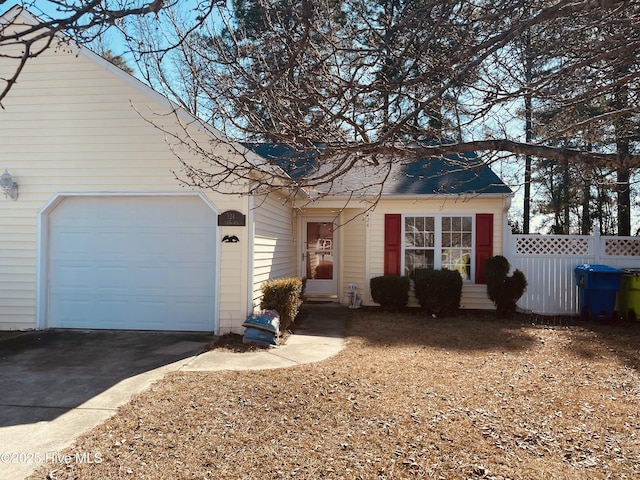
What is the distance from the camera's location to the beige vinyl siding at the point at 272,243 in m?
7.35

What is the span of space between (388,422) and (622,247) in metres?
8.62

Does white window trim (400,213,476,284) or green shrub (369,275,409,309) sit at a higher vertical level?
white window trim (400,213,476,284)

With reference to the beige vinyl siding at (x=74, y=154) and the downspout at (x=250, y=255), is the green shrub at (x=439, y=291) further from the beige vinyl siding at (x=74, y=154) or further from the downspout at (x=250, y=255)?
the beige vinyl siding at (x=74, y=154)

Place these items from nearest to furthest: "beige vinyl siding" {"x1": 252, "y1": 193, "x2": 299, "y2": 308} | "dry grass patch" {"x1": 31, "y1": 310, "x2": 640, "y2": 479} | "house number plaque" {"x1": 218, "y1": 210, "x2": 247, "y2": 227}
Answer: "dry grass patch" {"x1": 31, "y1": 310, "x2": 640, "y2": 479}
"house number plaque" {"x1": 218, "y1": 210, "x2": 247, "y2": 227}
"beige vinyl siding" {"x1": 252, "y1": 193, "x2": 299, "y2": 308}

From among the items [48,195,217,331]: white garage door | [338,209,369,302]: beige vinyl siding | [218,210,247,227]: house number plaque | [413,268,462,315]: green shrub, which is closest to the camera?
[218,210,247,227]: house number plaque

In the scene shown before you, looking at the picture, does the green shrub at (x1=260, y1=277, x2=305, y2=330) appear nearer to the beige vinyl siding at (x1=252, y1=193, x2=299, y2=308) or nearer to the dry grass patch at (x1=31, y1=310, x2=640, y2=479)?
the beige vinyl siding at (x1=252, y1=193, x2=299, y2=308)

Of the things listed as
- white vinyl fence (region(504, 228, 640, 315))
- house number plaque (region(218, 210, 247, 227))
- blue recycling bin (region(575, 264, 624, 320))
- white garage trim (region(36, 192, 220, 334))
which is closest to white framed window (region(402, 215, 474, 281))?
white vinyl fence (region(504, 228, 640, 315))

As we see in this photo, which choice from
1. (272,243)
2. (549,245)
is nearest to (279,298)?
(272,243)

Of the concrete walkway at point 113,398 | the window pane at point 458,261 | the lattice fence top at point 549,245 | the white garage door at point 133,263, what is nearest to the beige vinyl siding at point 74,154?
the white garage door at point 133,263

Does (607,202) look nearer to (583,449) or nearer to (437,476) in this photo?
(583,449)

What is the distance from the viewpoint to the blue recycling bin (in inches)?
349

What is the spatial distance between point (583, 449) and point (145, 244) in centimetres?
651

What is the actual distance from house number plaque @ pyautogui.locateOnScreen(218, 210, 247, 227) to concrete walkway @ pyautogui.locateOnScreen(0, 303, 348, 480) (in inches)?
77.6

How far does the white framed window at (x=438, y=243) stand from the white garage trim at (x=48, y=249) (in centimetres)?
489
